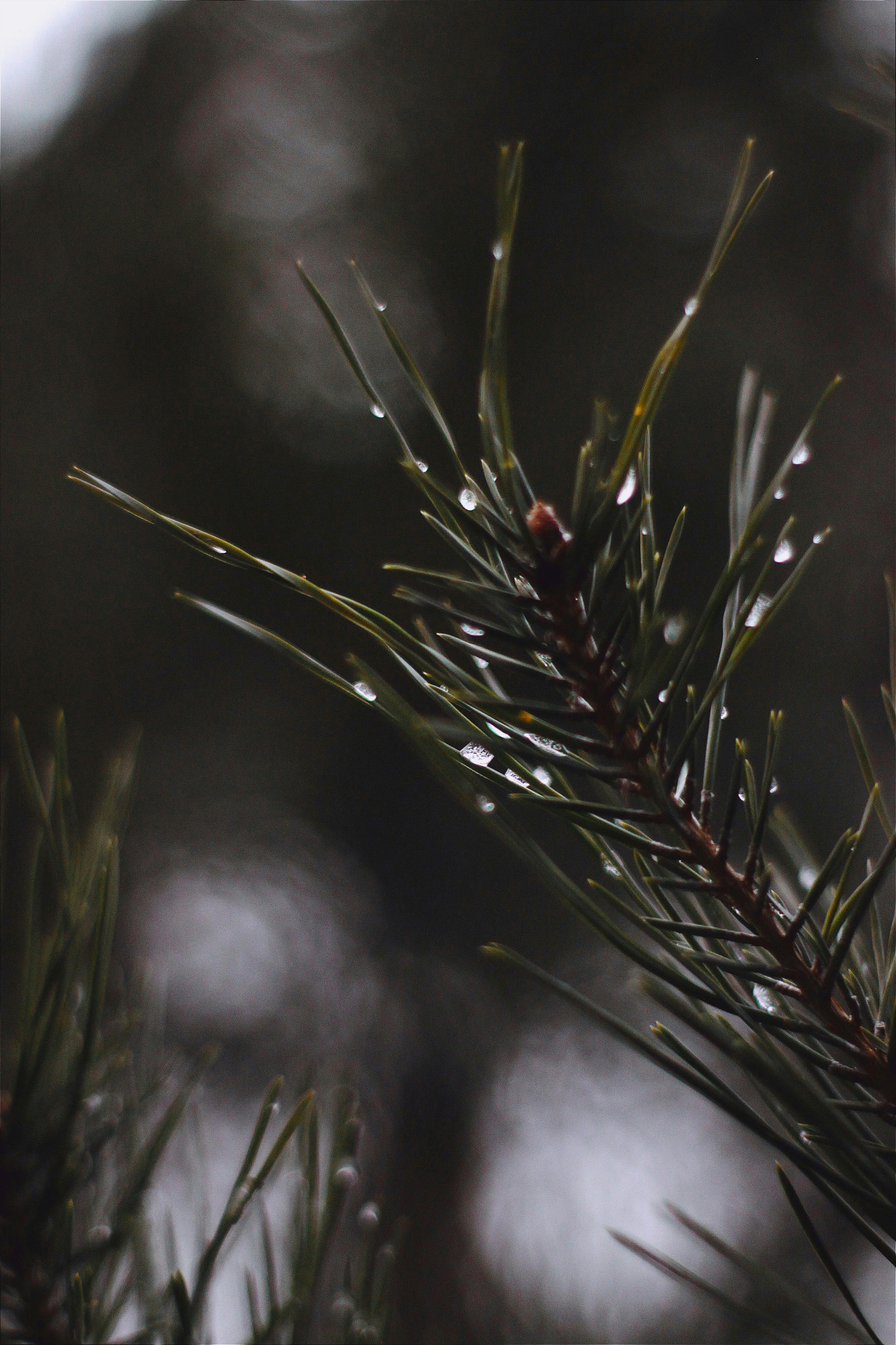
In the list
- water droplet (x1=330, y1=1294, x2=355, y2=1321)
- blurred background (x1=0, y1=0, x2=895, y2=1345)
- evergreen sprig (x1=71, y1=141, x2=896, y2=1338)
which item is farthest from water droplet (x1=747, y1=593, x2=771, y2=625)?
blurred background (x1=0, y1=0, x2=895, y2=1345)

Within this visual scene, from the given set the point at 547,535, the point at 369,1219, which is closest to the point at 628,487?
the point at 547,535

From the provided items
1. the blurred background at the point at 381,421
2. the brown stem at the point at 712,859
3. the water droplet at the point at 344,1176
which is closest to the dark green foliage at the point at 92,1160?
the water droplet at the point at 344,1176

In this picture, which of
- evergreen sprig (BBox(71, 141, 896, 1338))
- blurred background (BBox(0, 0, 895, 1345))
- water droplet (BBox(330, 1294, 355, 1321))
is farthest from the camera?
blurred background (BBox(0, 0, 895, 1345))

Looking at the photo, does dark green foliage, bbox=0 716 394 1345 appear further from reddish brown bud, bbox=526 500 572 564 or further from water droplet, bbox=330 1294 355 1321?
A: reddish brown bud, bbox=526 500 572 564

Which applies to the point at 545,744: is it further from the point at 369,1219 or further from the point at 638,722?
the point at 369,1219

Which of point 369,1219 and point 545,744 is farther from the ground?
point 545,744

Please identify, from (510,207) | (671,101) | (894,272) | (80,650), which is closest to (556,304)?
(671,101)

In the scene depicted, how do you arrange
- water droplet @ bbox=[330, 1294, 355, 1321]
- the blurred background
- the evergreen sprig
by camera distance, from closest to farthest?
the evergreen sprig → water droplet @ bbox=[330, 1294, 355, 1321] → the blurred background

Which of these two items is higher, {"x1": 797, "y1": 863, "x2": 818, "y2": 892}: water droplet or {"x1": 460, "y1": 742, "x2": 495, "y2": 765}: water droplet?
{"x1": 797, "y1": 863, "x2": 818, "y2": 892}: water droplet
